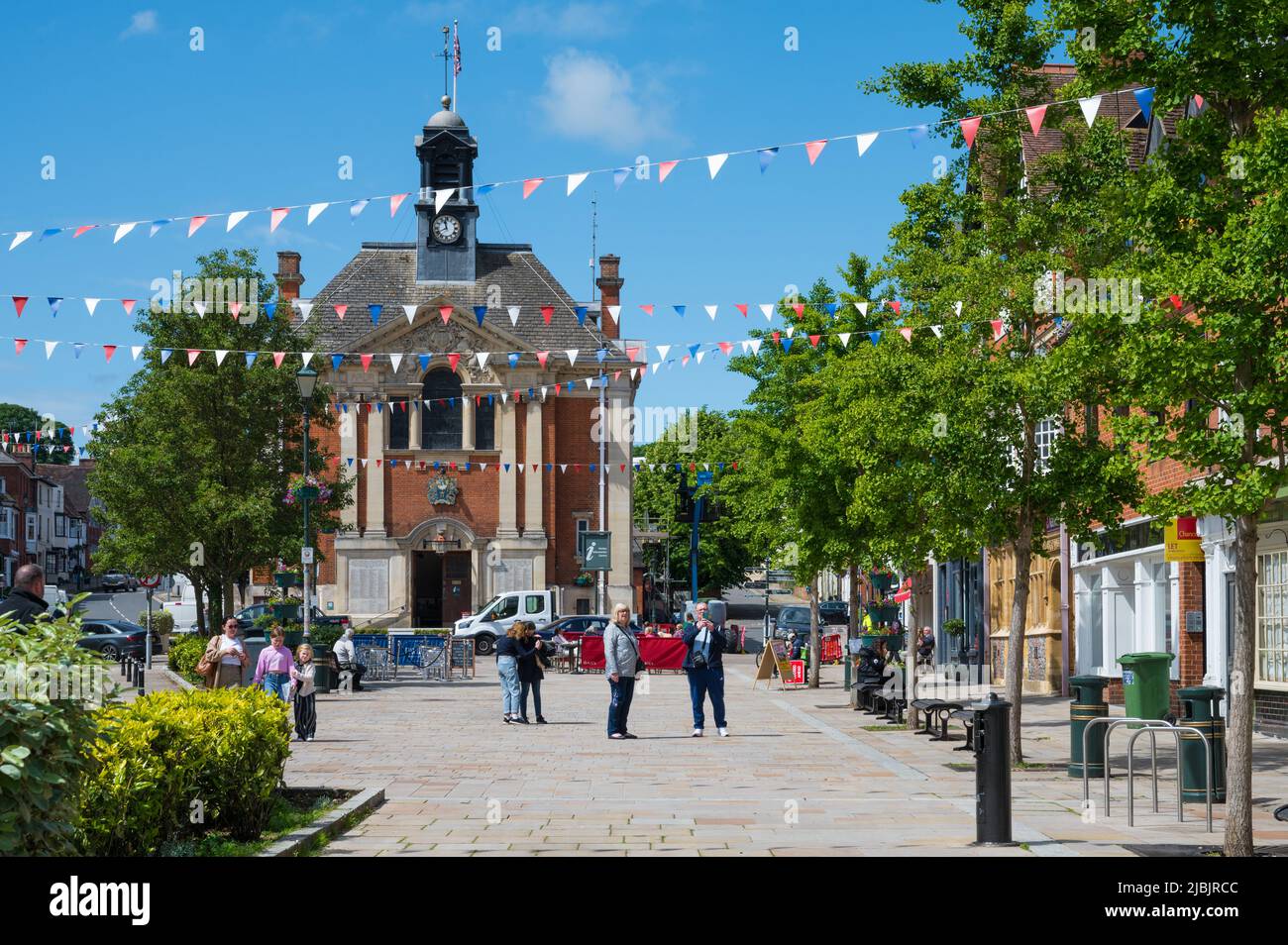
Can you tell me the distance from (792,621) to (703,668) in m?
32.7

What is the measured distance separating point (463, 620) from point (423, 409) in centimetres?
1159

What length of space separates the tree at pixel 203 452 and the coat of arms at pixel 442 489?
2531 cm

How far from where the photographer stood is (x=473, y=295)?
207 ft

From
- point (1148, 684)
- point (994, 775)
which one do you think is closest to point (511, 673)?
point (1148, 684)

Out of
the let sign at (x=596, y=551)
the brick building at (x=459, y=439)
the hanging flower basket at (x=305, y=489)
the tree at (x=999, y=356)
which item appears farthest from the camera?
the brick building at (x=459, y=439)

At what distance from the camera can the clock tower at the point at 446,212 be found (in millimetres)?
62250

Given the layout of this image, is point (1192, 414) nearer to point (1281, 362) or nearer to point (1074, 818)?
point (1281, 362)

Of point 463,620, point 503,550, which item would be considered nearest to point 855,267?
point 463,620

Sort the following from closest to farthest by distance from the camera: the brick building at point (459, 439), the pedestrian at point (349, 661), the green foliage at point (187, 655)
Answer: the green foliage at point (187, 655)
the pedestrian at point (349, 661)
the brick building at point (459, 439)

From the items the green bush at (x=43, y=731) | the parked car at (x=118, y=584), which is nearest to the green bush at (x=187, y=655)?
the green bush at (x=43, y=731)

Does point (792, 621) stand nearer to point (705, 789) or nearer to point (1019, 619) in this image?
point (1019, 619)

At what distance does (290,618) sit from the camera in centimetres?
3947

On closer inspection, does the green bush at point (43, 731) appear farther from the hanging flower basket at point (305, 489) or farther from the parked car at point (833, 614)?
the parked car at point (833, 614)

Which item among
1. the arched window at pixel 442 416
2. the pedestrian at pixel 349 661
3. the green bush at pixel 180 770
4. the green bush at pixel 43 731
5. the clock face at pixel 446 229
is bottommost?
the pedestrian at pixel 349 661
